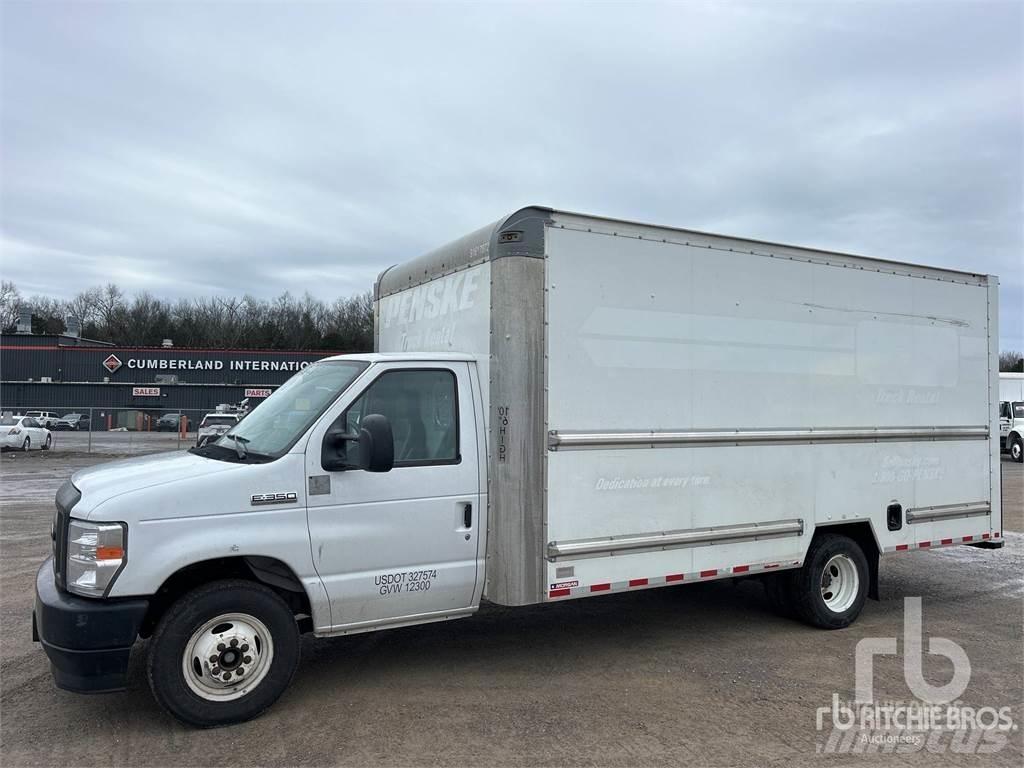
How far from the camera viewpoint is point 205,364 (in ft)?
187

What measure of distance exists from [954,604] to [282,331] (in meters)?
82.2

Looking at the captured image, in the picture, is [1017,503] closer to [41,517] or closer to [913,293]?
[913,293]

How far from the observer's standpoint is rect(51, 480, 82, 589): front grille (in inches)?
174

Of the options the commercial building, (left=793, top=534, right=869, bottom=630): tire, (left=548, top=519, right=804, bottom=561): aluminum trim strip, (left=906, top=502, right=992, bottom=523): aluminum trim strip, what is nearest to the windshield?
(left=548, top=519, right=804, bottom=561): aluminum trim strip

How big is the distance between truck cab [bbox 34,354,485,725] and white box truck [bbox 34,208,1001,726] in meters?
0.01

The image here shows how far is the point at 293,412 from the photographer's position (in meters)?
5.19

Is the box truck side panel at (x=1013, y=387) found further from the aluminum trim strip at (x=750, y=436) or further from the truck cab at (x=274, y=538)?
the truck cab at (x=274, y=538)

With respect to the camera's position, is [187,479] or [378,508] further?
[378,508]

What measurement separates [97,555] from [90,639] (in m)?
0.45

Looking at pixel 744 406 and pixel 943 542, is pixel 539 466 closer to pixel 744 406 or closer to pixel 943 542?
pixel 744 406

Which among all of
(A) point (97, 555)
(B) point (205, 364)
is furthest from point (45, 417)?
(A) point (97, 555)

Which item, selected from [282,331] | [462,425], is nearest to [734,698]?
[462,425]

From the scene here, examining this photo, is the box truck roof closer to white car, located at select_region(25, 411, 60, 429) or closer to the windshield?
the windshield

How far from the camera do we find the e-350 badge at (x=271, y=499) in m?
4.61
